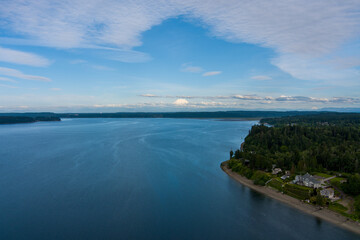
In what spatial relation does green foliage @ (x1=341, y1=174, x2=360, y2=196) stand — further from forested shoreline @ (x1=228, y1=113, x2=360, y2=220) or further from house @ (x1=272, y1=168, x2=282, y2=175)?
house @ (x1=272, y1=168, x2=282, y2=175)

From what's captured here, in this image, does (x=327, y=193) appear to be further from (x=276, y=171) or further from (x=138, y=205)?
(x=138, y=205)

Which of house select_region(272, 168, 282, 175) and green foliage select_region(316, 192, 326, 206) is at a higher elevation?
house select_region(272, 168, 282, 175)

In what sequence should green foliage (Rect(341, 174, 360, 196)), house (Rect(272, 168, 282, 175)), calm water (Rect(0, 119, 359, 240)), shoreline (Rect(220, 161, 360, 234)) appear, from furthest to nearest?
house (Rect(272, 168, 282, 175))
green foliage (Rect(341, 174, 360, 196))
shoreline (Rect(220, 161, 360, 234))
calm water (Rect(0, 119, 359, 240))

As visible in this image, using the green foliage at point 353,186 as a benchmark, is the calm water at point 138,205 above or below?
below

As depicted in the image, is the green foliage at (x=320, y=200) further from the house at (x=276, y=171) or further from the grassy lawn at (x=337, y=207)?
the house at (x=276, y=171)

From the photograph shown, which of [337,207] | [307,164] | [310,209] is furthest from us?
[307,164]

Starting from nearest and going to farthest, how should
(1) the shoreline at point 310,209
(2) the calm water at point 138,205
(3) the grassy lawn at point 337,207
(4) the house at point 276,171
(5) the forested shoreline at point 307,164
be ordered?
1. (2) the calm water at point 138,205
2. (1) the shoreline at point 310,209
3. (3) the grassy lawn at point 337,207
4. (5) the forested shoreline at point 307,164
5. (4) the house at point 276,171

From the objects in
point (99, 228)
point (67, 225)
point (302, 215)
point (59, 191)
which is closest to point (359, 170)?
point (302, 215)

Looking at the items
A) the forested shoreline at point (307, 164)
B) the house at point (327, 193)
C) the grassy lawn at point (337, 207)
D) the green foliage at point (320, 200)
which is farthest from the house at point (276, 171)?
the grassy lawn at point (337, 207)

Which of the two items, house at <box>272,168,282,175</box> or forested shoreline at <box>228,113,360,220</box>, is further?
house at <box>272,168,282,175</box>

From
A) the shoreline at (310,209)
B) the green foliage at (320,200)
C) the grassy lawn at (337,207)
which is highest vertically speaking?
the green foliage at (320,200)

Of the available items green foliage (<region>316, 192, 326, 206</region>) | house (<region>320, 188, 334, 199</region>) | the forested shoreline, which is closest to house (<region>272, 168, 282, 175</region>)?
the forested shoreline

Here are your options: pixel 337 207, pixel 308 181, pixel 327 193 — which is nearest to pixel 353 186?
pixel 327 193
